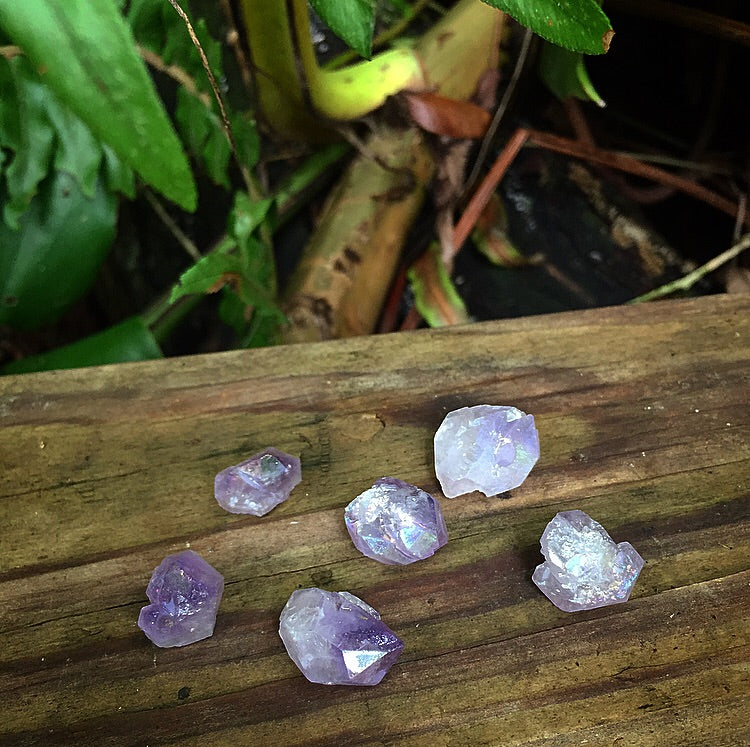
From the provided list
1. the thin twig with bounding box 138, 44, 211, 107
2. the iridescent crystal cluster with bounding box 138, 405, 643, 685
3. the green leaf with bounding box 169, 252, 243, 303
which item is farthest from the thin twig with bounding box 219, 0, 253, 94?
the iridescent crystal cluster with bounding box 138, 405, 643, 685

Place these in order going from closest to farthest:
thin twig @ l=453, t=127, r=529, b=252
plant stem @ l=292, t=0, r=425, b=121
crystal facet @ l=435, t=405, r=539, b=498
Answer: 1. crystal facet @ l=435, t=405, r=539, b=498
2. plant stem @ l=292, t=0, r=425, b=121
3. thin twig @ l=453, t=127, r=529, b=252

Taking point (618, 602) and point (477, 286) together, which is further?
point (477, 286)

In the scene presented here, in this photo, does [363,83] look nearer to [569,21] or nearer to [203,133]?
[203,133]

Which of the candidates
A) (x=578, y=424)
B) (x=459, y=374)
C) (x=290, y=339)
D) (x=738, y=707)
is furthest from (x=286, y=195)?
(x=738, y=707)

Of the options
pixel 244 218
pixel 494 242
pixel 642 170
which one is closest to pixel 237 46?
pixel 244 218

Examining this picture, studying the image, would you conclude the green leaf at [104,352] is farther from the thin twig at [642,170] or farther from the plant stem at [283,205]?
the thin twig at [642,170]

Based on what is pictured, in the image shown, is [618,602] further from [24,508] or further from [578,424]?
[24,508]

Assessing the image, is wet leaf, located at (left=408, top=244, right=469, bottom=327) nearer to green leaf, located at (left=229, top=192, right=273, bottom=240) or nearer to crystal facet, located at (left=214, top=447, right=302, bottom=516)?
green leaf, located at (left=229, top=192, right=273, bottom=240)
